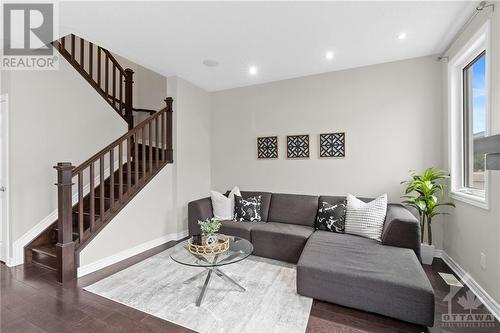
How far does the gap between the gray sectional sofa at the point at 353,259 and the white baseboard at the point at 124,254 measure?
25.4 inches

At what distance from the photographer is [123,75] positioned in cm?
460

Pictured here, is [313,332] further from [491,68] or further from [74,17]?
[74,17]

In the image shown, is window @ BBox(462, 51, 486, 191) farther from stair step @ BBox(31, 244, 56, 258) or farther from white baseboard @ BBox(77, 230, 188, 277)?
stair step @ BBox(31, 244, 56, 258)

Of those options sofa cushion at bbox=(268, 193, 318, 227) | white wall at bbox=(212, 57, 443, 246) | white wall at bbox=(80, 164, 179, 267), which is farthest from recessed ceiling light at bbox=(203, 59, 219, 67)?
sofa cushion at bbox=(268, 193, 318, 227)

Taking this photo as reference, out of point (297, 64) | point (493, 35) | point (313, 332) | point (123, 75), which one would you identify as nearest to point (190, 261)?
point (313, 332)

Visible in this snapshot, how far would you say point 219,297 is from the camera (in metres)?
2.25

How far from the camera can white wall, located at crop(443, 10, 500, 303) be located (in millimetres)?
2012

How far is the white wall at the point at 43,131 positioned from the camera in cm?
295

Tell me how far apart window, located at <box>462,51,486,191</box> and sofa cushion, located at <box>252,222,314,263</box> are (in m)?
1.95

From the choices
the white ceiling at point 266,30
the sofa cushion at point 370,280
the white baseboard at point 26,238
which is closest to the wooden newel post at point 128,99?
the white ceiling at point 266,30

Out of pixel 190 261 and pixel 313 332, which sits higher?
pixel 190 261

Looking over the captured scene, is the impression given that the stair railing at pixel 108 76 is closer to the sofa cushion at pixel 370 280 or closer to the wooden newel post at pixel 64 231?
the wooden newel post at pixel 64 231

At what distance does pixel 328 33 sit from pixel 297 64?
853 mm

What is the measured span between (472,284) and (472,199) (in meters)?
0.85
